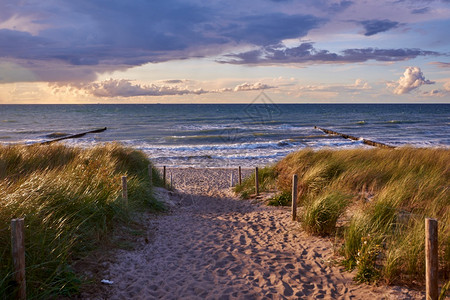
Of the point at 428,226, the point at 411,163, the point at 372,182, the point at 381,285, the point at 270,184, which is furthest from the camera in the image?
the point at 270,184

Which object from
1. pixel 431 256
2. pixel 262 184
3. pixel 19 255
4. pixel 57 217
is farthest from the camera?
pixel 262 184

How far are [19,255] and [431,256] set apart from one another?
17.8ft

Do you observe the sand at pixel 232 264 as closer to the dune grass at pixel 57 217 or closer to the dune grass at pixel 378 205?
the dune grass at pixel 378 205

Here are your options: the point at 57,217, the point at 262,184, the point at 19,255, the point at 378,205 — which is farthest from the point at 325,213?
the point at 262,184

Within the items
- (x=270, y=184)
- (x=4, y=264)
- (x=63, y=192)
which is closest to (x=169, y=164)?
(x=270, y=184)

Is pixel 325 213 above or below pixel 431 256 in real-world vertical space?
below

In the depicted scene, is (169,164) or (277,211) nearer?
(277,211)

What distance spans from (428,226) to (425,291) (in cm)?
125

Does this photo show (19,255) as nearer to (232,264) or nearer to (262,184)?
(232,264)

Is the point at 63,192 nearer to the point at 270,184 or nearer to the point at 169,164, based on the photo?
the point at 270,184

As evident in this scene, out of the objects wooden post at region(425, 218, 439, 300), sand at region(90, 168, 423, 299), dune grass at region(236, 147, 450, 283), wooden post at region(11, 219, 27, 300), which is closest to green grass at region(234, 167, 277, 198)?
dune grass at region(236, 147, 450, 283)

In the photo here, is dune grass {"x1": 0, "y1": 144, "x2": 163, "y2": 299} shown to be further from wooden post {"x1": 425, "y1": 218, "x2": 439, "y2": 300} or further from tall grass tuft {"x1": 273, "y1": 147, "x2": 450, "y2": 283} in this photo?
wooden post {"x1": 425, "y1": 218, "x2": 439, "y2": 300}

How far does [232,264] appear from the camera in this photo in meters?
7.08

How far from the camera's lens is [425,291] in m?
5.18
